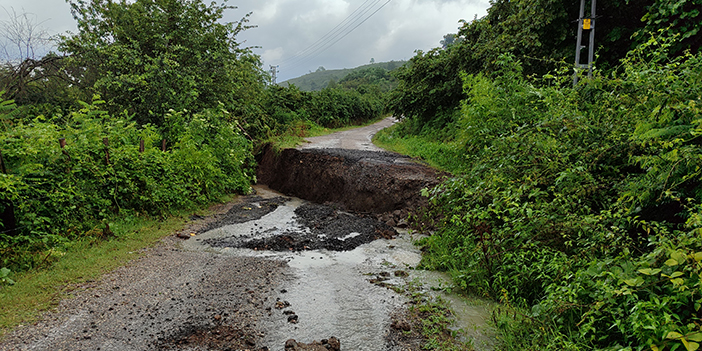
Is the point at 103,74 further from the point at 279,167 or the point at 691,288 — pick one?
the point at 691,288

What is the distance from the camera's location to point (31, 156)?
19.2ft

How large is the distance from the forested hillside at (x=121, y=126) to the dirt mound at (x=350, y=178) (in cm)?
151

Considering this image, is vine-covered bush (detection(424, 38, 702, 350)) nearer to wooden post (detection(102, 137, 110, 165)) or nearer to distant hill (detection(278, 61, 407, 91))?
wooden post (detection(102, 137, 110, 165))

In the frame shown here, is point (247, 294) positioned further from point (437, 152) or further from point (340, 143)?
point (340, 143)

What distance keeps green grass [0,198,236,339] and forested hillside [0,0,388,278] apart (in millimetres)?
176

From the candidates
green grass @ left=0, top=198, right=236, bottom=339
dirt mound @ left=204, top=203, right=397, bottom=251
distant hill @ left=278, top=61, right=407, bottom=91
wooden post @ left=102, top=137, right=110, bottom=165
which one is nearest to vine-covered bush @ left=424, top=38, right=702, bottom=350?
dirt mound @ left=204, top=203, right=397, bottom=251

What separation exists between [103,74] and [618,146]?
13.1 metres

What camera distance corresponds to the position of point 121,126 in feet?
27.3

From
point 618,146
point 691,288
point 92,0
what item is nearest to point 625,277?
point 691,288

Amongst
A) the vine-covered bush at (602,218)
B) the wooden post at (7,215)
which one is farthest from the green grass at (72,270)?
the vine-covered bush at (602,218)

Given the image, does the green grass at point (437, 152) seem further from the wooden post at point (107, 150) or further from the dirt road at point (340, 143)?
the wooden post at point (107, 150)

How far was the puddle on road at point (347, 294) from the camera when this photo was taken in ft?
12.7

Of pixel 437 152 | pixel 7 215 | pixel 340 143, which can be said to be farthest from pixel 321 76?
pixel 7 215

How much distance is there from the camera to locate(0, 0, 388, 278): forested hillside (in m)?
5.67
